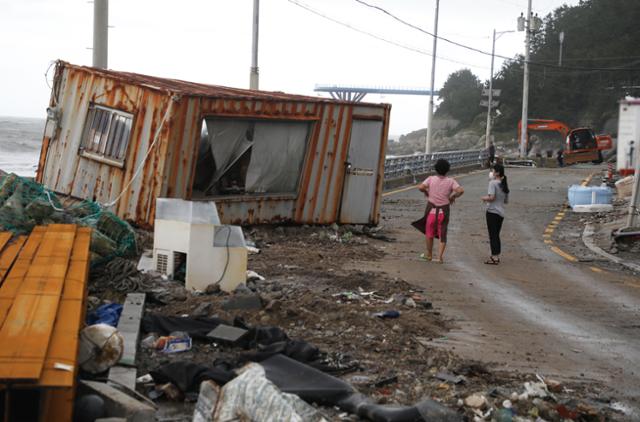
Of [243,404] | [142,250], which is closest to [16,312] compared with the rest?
[243,404]

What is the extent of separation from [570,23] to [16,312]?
9812 centimetres

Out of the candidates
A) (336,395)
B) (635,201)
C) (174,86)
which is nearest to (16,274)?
(336,395)

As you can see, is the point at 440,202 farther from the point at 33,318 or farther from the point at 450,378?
the point at 33,318

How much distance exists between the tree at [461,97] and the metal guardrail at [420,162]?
6036 cm

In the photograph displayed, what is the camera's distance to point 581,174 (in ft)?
148

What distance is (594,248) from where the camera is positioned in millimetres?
19031

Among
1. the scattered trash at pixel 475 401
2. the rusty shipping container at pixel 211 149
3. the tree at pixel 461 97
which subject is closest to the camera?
the scattered trash at pixel 475 401

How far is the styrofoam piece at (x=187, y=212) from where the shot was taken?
35.6ft

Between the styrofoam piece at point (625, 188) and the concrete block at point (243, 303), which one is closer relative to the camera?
the concrete block at point (243, 303)

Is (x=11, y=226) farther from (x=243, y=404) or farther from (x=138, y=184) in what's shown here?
(x=243, y=404)

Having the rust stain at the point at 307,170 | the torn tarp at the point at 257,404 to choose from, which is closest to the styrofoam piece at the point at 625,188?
the rust stain at the point at 307,170

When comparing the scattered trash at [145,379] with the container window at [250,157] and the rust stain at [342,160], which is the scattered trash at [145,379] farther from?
the rust stain at [342,160]

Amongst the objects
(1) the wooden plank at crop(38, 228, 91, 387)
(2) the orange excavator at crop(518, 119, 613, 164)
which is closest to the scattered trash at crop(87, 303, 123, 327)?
(1) the wooden plank at crop(38, 228, 91, 387)

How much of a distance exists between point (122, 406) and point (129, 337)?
199 centimetres
